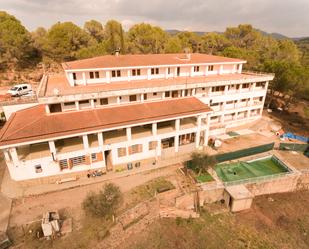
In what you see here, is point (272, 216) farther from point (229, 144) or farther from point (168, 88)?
point (168, 88)

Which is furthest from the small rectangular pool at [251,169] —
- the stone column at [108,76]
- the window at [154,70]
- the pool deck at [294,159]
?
the stone column at [108,76]

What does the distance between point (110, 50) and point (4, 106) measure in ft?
92.7

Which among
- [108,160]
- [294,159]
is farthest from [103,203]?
[294,159]

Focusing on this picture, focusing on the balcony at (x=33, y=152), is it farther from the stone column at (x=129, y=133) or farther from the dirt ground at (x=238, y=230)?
the dirt ground at (x=238, y=230)

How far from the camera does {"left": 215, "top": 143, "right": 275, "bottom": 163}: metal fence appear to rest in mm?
28672

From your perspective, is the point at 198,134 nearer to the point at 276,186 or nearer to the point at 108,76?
the point at 276,186

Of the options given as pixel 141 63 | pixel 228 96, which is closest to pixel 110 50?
pixel 141 63

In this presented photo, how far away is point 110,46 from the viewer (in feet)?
168

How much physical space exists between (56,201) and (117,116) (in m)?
11.3

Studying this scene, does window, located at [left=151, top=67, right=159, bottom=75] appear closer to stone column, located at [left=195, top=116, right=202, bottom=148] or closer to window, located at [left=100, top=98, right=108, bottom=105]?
window, located at [left=100, top=98, right=108, bottom=105]

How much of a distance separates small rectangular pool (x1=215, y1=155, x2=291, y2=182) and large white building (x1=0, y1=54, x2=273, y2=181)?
Answer: 17.5ft

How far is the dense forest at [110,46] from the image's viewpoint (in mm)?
50812

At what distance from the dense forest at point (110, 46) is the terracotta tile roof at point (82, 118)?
1111 inches

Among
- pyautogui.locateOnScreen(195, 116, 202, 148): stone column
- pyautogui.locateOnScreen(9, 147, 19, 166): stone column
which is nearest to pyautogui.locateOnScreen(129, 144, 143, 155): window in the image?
pyautogui.locateOnScreen(195, 116, 202, 148): stone column
